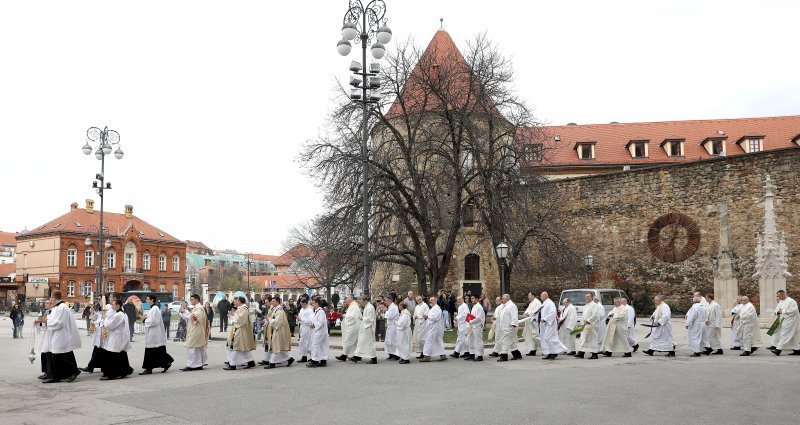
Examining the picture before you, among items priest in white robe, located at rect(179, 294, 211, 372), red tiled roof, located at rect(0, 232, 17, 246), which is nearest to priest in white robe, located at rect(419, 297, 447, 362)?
priest in white robe, located at rect(179, 294, 211, 372)

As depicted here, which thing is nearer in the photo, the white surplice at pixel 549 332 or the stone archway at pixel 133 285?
the white surplice at pixel 549 332

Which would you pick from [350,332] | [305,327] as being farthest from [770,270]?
[305,327]

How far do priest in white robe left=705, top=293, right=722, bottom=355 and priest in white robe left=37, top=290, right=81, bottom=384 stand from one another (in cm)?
1474

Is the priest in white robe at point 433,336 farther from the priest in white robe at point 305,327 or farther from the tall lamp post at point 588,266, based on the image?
the tall lamp post at point 588,266

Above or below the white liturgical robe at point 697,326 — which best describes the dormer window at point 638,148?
above

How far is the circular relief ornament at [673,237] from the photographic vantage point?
35.5 metres

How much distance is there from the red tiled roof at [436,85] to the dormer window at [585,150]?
27246mm

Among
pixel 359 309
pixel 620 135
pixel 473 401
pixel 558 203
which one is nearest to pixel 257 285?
pixel 620 135

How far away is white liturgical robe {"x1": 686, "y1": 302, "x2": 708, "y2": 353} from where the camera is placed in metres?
17.0

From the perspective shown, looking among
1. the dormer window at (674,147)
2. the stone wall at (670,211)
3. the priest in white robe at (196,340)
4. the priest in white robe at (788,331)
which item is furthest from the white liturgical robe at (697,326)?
the dormer window at (674,147)

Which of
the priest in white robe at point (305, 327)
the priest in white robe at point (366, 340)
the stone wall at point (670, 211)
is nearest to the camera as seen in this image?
the priest in white robe at point (305, 327)

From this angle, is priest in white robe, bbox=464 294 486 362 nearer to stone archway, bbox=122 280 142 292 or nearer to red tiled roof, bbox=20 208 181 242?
red tiled roof, bbox=20 208 181 242

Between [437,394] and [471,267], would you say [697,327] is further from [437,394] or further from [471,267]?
[471,267]

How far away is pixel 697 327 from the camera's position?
1708cm
